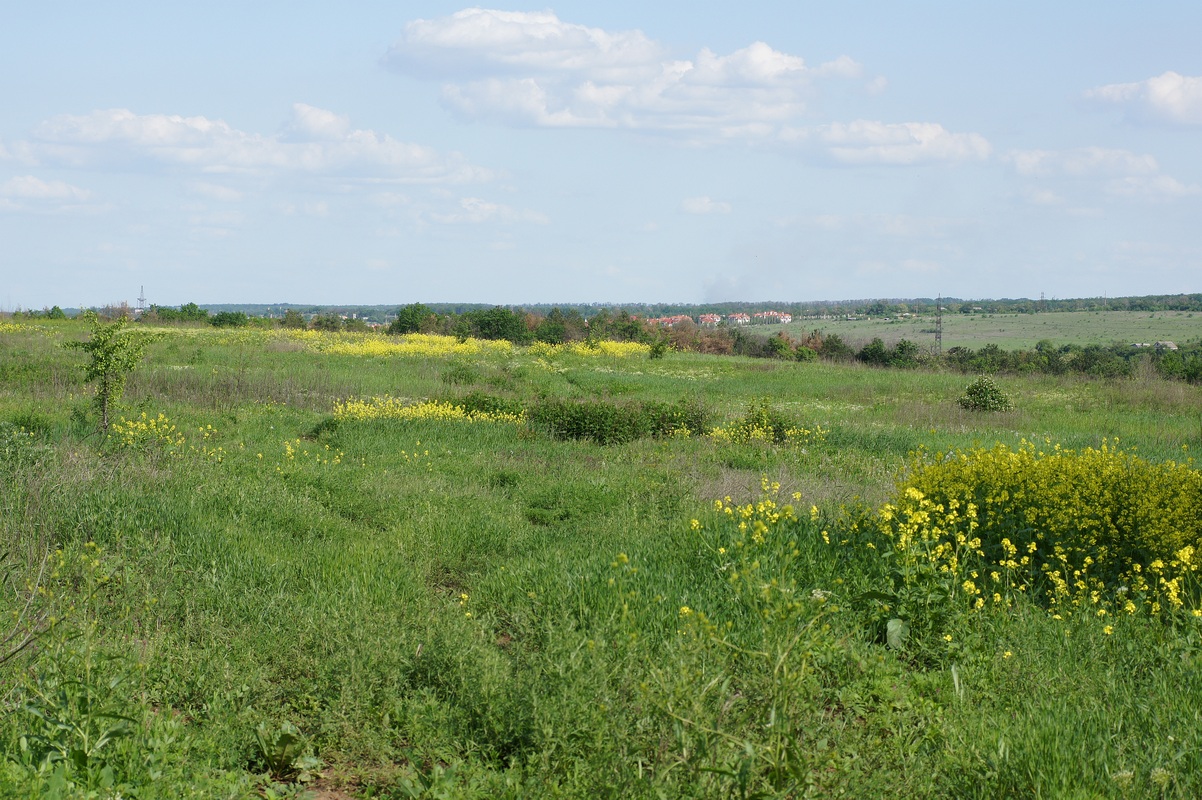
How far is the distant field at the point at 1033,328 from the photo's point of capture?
298 feet

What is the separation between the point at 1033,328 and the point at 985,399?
95954mm

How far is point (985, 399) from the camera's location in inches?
996

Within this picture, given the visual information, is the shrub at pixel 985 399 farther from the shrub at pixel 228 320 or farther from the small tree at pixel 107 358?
the shrub at pixel 228 320

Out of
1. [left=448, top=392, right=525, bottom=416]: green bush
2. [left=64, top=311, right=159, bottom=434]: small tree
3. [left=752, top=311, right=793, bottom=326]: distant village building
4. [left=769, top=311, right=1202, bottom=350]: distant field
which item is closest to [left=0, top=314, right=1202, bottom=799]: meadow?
[left=64, top=311, right=159, bottom=434]: small tree

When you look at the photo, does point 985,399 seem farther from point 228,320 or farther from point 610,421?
point 228,320

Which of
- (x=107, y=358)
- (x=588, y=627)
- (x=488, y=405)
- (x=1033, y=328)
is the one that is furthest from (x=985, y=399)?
(x=1033, y=328)

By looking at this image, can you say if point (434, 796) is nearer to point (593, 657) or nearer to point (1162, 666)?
point (593, 657)

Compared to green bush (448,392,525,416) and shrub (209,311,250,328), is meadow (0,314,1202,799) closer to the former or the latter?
green bush (448,392,525,416)

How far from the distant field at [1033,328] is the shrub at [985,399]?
175 ft

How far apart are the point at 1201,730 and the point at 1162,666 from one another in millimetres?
924

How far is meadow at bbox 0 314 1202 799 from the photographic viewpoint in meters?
3.88

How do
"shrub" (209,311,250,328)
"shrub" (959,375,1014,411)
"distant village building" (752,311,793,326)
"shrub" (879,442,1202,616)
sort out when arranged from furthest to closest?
"distant village building" (752,311,793,326) < "shrub" (209,311,250,328) < "shrub" (959,375,1014,411) < "shrub" (879,442,1202,616)

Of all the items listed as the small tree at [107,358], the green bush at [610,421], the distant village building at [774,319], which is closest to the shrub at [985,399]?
the green bush at [610,421]

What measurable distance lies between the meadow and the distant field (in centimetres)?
7260
